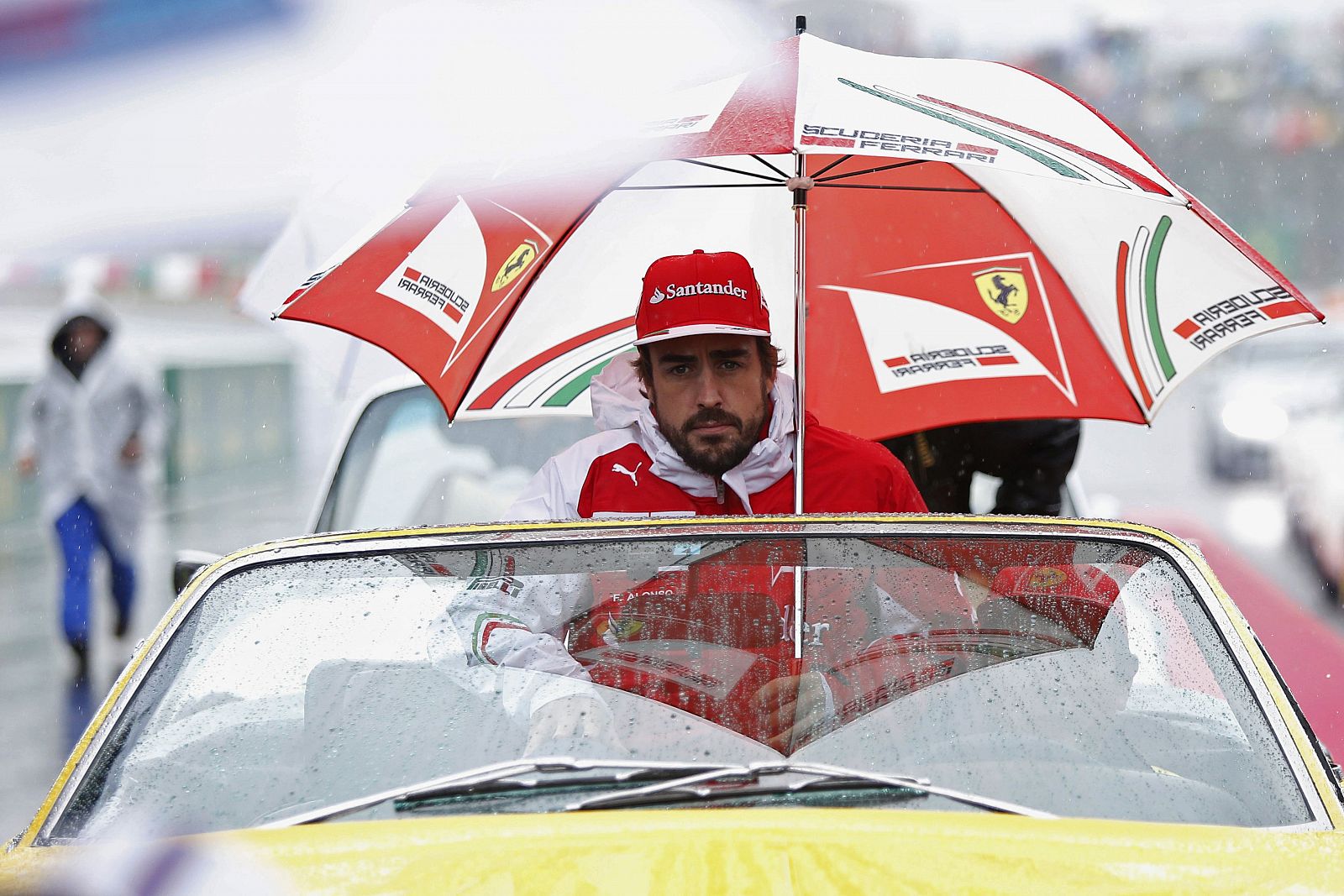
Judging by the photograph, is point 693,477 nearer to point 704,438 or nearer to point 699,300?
point 704,438

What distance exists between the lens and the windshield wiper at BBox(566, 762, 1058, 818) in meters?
1.74

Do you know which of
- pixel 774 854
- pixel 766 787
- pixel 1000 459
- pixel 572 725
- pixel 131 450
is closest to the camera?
pixel 774 854

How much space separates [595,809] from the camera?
1.73 metres

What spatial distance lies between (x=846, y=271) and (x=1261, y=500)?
14026 mm

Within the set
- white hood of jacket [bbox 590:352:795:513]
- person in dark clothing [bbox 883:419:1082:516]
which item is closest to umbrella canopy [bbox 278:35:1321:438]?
white hood of jacket [bbox 590:352:795:513]

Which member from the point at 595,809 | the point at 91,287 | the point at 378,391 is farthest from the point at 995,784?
the point at 91,287

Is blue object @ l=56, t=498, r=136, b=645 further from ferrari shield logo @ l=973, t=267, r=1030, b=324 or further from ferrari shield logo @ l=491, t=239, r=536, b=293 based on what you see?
ferrari shield logo @ l=973, t=267, r=1030, b=324

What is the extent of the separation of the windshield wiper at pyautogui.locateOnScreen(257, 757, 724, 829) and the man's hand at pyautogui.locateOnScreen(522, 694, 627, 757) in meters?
0.07

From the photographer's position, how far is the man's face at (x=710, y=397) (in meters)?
3.33

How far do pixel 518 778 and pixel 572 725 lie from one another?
172 mm

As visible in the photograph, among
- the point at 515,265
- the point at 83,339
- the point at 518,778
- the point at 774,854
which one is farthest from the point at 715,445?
the point at 83,339

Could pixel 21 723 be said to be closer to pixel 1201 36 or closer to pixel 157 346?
pixel 157 346

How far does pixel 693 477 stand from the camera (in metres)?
3.36

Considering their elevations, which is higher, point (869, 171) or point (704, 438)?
point (869, 171)
